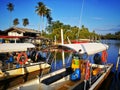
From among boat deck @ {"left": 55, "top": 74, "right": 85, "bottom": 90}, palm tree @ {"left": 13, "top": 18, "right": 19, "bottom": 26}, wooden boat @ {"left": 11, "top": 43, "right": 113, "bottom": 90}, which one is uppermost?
palm tree @ {"left": 13, "top": 18, "right": 19, "bottom": 26}

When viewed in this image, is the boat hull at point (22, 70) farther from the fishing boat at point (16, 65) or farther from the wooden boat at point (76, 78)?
the wooden boat at point (76, 78)

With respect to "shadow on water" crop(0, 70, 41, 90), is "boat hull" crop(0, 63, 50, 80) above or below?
above

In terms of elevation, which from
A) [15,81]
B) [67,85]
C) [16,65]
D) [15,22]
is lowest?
[15,81]

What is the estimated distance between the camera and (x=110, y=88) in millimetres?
13812

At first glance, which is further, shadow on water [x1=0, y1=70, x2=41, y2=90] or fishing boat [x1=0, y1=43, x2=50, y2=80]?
Answer: fishing boat [x1=0, y1=43, x2=50, y2=80]

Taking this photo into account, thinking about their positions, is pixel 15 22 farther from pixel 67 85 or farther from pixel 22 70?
pixel 67 85

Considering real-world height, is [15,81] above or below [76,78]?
below

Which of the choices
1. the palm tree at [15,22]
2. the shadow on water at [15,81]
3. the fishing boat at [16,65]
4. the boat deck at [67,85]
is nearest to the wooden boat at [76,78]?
the boat deck at [67,85]

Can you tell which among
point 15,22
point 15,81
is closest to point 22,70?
point 15,81

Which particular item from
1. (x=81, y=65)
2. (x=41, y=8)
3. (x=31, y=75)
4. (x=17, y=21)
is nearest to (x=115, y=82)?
(x=81, y=65)

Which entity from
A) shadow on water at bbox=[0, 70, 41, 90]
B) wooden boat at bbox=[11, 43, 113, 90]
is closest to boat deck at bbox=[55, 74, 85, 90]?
wooden boat at bbox=[11, 43, 113, 90]

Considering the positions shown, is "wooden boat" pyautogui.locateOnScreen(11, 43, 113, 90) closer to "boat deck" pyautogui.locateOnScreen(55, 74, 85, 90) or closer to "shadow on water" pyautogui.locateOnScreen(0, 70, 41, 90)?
"boat deck" pyautogui.locateOnScreen(55, 74, 85, 90)

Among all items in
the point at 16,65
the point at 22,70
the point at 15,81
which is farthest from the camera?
the point at 16,65

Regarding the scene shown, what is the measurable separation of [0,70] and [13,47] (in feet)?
7.37
